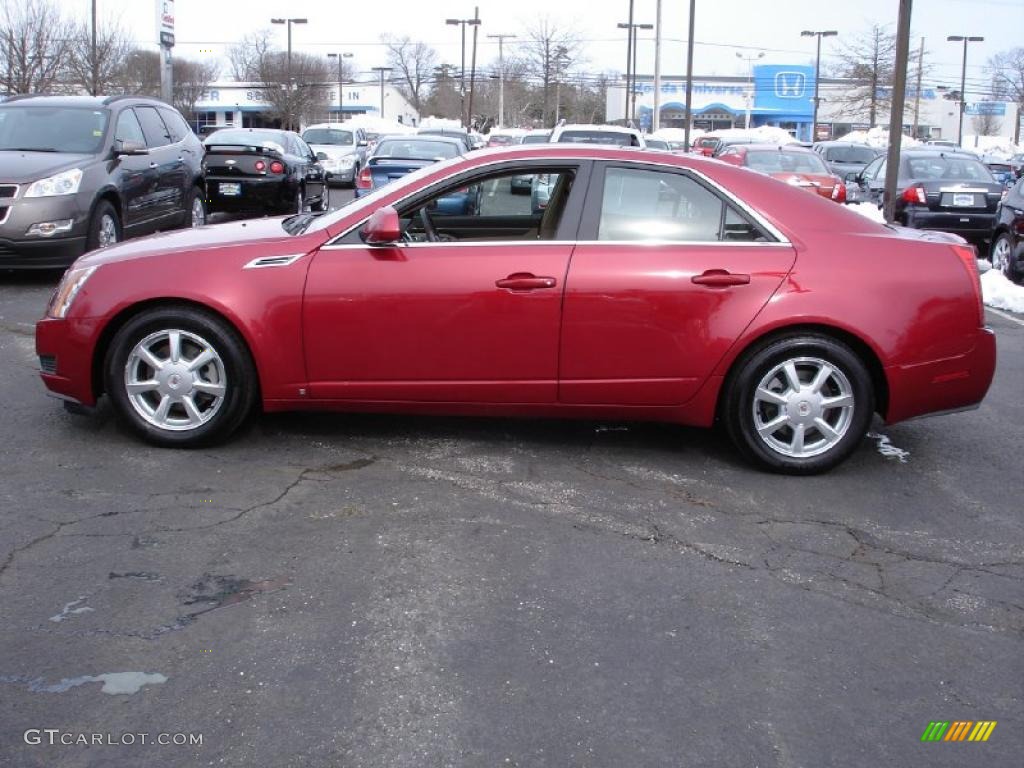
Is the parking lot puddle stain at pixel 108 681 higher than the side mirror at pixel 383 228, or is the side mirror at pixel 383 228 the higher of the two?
the side mirror at pixel 383 228

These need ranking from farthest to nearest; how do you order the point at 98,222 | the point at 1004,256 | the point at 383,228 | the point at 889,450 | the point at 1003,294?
the point at 1004,256
the point at 1003,294
the point at 98,222
the point at 889,450
the point at 383,228

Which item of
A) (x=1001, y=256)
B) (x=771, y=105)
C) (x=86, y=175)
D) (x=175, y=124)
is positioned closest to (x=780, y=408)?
(x=86, y=175)

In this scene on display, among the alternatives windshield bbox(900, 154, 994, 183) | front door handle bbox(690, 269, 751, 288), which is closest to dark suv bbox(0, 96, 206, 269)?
front door handle bbox(690, 269, 751, 288)

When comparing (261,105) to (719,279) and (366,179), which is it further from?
(719,279)

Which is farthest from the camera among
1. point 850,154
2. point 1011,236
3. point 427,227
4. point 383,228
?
point 850,154

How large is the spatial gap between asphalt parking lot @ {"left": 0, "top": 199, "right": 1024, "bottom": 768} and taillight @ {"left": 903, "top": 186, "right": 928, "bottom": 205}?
10.5 metres

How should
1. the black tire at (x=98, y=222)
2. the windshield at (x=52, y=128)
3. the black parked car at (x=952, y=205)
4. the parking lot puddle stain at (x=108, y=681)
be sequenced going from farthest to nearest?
the black parked car at (x=952, y=205), the windshield at (x=52, y=128), the black tire at (x=98, y=222), the parking lot puddle stain at (x=108, y=681)

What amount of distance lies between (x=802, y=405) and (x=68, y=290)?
365cm

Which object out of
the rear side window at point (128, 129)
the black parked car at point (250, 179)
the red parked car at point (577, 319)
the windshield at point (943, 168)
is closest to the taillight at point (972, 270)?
the red parked car at point (577, 319)

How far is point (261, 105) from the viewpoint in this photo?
7800 cm

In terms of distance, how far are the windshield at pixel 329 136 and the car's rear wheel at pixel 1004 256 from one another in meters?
21.2

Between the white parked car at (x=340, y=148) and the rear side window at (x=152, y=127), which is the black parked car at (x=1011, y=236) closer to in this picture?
the rear side window at (x=152, y=127)

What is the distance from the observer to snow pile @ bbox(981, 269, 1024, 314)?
1109 centimetres

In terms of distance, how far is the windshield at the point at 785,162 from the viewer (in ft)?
62.3
